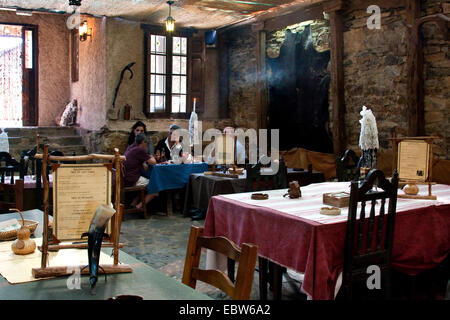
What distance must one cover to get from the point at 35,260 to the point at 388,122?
652cm

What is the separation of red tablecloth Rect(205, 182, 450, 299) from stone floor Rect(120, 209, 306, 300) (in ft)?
2.41

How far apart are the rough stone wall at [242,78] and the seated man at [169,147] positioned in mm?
2723

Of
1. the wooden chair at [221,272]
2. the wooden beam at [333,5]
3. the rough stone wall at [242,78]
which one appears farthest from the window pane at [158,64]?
the wooden chair at [221,272]

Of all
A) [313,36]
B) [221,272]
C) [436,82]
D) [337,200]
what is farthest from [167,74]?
[221,272]

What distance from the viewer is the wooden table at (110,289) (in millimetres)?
1776

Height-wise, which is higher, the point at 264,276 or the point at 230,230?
the point at 230,230

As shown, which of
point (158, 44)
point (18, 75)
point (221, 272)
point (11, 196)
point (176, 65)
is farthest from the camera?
point (18, 75)

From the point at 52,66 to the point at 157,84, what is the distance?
11.2 ft

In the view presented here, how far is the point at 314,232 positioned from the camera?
9.83 ft

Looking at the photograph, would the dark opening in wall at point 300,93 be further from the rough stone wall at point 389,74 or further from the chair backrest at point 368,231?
the chair backrest at point 368,231

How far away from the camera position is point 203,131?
1091cm

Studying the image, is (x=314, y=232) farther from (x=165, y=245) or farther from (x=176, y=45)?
(x=176, y=45)
